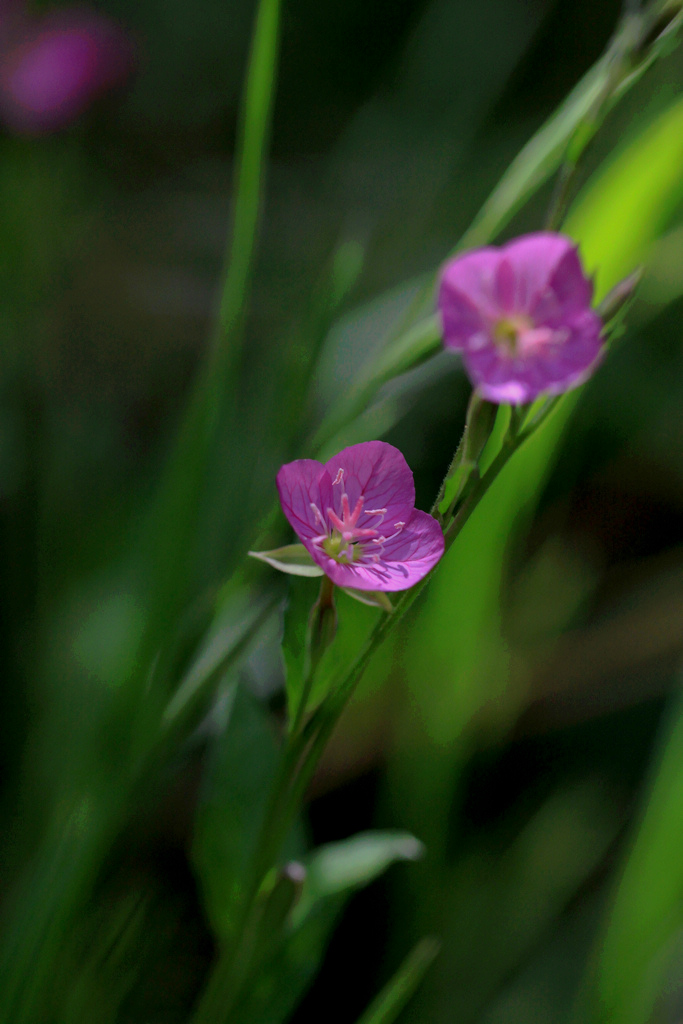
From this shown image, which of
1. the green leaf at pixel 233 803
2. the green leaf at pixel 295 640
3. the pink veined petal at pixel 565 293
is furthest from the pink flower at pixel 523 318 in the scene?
the green leaf at pixel 233 803

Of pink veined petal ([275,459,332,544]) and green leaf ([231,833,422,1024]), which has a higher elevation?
pink veined petal ([275,459,332,544])

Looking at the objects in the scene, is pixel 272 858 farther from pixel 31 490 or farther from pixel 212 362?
pixel 31 490

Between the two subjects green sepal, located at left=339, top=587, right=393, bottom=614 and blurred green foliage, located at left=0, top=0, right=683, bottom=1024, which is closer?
green sepal, located at left=339, top=587, right=393, bottom=614

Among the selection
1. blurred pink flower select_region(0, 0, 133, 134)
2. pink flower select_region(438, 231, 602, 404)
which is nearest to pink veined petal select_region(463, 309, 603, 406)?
pink flower select_region(438, 231, 602, 404)

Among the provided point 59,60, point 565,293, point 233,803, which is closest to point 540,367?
point 565,293

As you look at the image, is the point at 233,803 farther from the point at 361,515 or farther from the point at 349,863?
the point at 361,515

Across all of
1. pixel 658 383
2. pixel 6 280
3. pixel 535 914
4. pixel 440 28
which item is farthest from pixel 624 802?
pixel 440 28

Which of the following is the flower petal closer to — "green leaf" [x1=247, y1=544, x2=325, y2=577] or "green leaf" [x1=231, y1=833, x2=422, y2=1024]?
"green leaf" [x1=247, y1=544, x2=325, y2=577]
